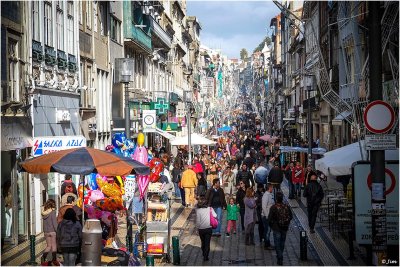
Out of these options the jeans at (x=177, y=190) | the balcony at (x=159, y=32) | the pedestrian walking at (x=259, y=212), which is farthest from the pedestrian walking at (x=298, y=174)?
the balcony at (x=159, y=32)

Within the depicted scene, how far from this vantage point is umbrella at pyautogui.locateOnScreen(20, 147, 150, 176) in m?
12.7

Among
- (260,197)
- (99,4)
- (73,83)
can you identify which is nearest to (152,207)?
(260,197)

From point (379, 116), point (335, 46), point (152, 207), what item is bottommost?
point (152, 207)

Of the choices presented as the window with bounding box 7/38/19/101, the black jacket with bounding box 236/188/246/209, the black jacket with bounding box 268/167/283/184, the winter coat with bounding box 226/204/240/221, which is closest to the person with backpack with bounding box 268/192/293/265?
the winter coat with bounding box 226/204/240/221

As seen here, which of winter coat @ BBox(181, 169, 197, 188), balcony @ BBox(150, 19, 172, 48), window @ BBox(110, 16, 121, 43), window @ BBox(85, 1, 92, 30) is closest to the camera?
winter coat @ BBox(181, 169, 197, 188)

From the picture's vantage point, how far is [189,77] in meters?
84.2

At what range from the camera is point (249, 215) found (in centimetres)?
1711

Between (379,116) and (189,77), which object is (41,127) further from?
(189,77)

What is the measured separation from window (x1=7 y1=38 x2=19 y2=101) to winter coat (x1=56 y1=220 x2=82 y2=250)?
6.70 metres

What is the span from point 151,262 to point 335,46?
2830 centimetres

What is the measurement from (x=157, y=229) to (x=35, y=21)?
A: 819 centimetres

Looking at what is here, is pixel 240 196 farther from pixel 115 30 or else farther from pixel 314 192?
pixel 115 30

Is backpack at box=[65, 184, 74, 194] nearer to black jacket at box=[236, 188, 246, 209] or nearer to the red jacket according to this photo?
black jacket at box=[236, 188, 246, 209]

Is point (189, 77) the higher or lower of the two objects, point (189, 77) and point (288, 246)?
the higher
